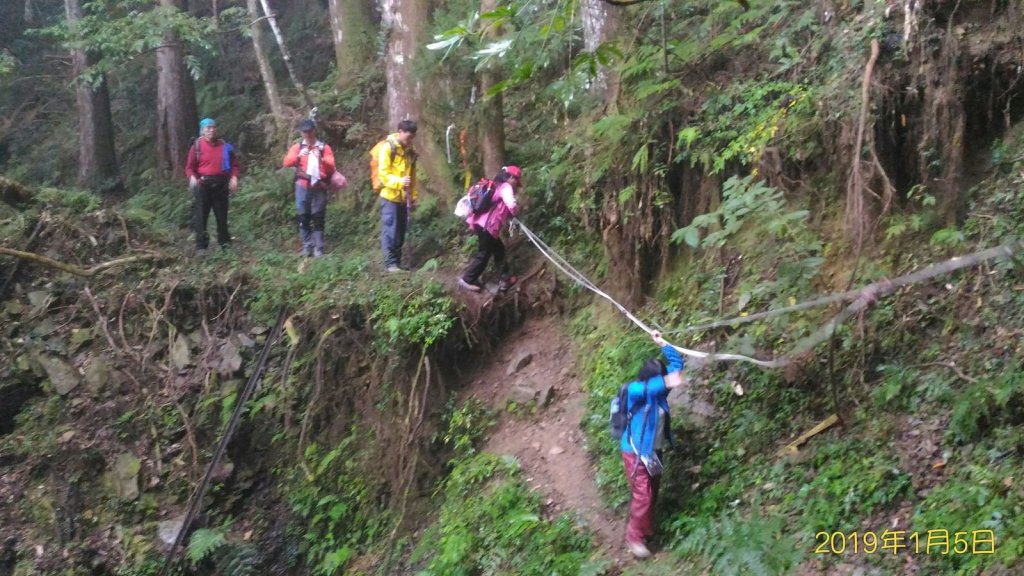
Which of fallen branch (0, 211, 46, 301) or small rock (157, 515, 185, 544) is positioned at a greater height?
fallen branch (0, 211, 46, 301)

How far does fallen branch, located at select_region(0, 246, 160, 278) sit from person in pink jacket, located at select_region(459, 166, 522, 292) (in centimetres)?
518

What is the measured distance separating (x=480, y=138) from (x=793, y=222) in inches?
236

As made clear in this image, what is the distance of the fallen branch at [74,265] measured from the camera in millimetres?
10750

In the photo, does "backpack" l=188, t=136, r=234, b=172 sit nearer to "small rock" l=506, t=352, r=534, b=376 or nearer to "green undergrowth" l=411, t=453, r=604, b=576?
"small rock" l=506, t=352, r=534, b=376

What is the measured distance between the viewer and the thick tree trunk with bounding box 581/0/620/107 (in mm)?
9219

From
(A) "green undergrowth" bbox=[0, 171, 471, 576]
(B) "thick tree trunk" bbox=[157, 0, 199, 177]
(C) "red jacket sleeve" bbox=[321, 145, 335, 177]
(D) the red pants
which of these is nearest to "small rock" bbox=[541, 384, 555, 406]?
(A) "green undergrowth" bbox=[0, 171, 471, 576]

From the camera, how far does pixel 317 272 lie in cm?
1063

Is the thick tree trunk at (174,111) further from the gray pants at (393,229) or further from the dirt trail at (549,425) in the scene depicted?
the dirt trail at (549,425)

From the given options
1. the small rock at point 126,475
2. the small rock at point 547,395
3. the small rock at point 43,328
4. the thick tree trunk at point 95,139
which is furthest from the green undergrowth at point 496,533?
the thick tree trunk at point 95,139

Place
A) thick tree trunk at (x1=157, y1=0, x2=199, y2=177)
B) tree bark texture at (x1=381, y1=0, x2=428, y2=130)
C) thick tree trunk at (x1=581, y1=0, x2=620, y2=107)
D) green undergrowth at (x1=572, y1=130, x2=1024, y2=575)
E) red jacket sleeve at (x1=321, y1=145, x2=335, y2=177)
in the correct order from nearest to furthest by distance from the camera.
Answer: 1. green undergrowth at (x1=572, y1=130, x2=1024, y2=575)
2. thick tree trunk at (x1=581, y1=0, x2=620, y2=107)
3. red jacket sleeve at (x1=321, y1=145, x2=335, y2=177)
4. tree bark texture at (x1=381, y1=0, x2=428, y2=130)
5. thick tree trunk at (x1=157, y1=0, x2=199, y2=177)

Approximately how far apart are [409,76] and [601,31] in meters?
3.77

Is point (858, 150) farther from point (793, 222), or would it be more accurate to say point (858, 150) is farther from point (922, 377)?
point (922, 377)

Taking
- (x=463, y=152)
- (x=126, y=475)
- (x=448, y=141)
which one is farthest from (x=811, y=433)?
(x=126, y=475)

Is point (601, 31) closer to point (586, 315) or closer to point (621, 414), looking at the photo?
point (586, 315)
